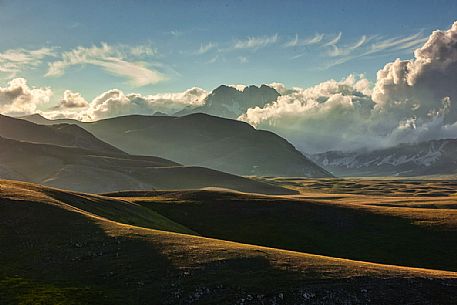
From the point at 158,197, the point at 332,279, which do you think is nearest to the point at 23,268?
the point at 332,279

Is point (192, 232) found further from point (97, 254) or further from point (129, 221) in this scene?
point (97, 254)

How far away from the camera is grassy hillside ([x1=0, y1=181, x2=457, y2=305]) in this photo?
37812 mm

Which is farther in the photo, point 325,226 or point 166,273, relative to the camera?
point 325,226

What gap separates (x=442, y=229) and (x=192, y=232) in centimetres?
4913

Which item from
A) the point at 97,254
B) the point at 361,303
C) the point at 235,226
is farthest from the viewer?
the point at 235,226

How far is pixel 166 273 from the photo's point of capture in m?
42.7

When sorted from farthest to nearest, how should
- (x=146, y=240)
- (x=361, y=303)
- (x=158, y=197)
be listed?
1. (x=158, y=197)
2. (x=146, y=240)
3. (x=361, y=303)

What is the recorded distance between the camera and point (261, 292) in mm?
38188

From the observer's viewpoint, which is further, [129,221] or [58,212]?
[129,221]

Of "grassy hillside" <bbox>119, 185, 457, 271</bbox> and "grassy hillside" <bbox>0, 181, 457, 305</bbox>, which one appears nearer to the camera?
"grassy hillside" <bbox>0, 181, 457, 305</bbox>

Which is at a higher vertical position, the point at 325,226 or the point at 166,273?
the point at 166,273

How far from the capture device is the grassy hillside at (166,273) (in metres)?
37.8

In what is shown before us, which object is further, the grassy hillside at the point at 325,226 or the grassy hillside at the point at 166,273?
the grassy hillside at the point at 325,226

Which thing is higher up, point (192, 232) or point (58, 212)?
point (58, 212)
